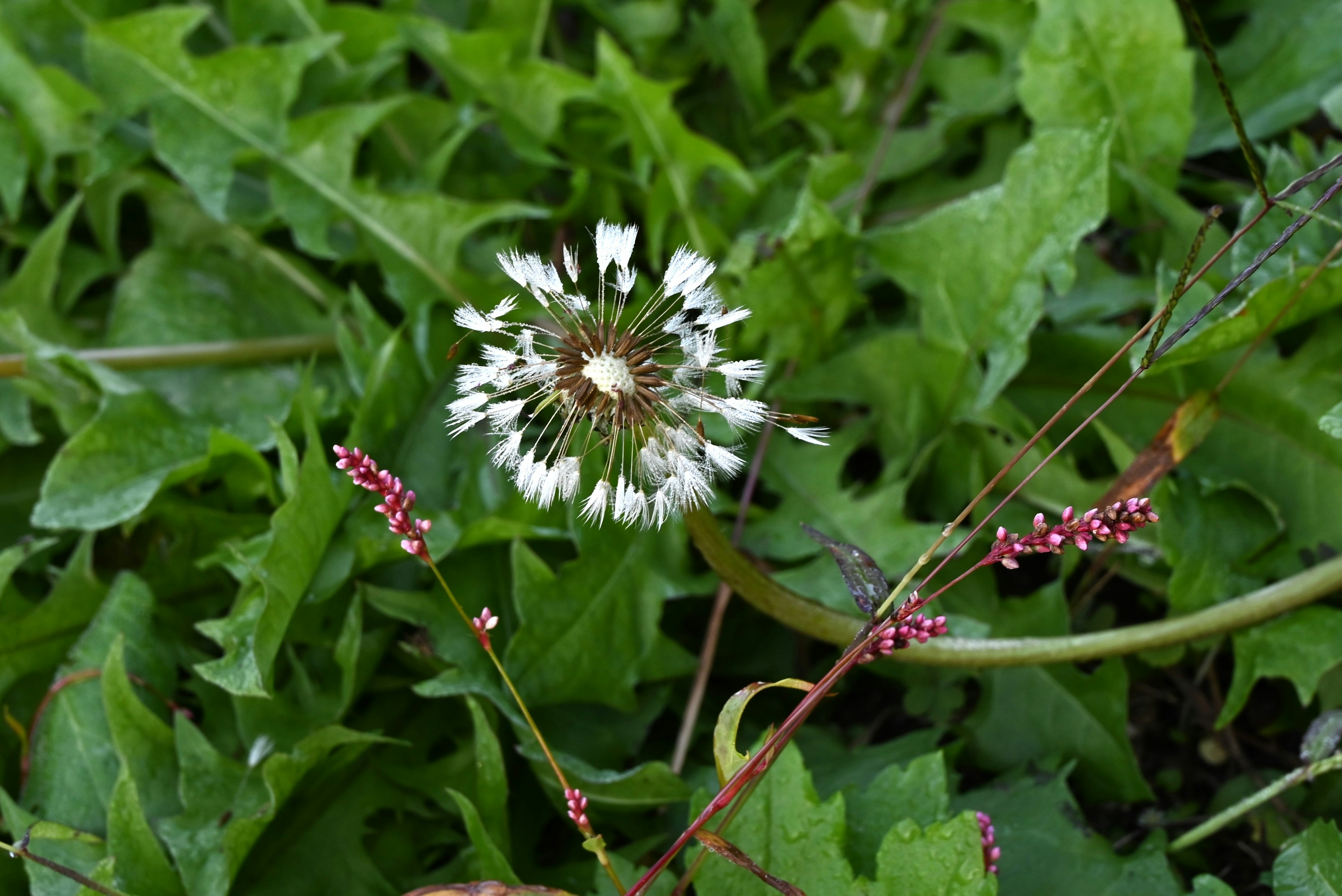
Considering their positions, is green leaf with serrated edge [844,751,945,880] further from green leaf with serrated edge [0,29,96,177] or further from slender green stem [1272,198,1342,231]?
green leaf with serrated edge [0,29,96,177]

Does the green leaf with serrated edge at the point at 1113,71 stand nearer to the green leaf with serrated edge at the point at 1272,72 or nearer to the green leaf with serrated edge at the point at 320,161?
the green leaf with serrated edge at the point at 1272,72

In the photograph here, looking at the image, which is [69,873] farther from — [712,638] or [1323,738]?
[1323,738]

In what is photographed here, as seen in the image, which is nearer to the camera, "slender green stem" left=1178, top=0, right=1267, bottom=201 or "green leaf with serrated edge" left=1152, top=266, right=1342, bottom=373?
"slender green stem" left=1178, top=0, right=1267, bottom=201

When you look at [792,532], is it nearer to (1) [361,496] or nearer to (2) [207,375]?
(1) [361,496]

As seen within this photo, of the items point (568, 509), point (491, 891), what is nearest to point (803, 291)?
point (568, 509)

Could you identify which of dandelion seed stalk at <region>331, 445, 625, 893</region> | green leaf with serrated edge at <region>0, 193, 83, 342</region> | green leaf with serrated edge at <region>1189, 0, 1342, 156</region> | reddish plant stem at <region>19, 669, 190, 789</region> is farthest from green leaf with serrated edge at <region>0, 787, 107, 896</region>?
green leaf with serrated edge at <region>1189, 0, 1342, 156</region>

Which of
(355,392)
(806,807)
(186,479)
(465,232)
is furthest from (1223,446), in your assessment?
(186,479)
